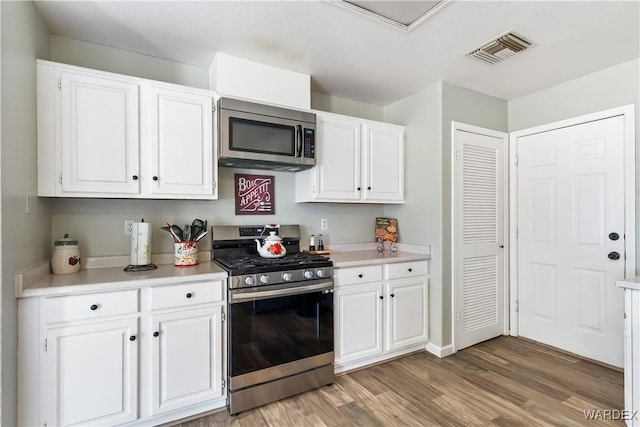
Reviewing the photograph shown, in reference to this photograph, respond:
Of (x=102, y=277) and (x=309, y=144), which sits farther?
(x=309, y=144)

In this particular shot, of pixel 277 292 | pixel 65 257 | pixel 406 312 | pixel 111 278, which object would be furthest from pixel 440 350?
pixel 65 257

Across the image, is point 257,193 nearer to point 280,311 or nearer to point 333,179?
point 333,179

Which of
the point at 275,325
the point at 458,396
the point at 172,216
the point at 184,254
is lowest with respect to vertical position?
the point at 458,396

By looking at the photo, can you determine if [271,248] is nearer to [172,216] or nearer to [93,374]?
[172,216]

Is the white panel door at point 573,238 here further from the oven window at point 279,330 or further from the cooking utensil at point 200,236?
the cooking utensil at point 200,236

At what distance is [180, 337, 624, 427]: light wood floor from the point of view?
1.95 metres

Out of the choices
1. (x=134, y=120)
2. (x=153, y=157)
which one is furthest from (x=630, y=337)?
(x=134, y=120)

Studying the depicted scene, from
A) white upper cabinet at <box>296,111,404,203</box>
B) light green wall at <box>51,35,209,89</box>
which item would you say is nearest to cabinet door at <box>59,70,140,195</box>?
light green wall at <box>51,35,209,89</box>

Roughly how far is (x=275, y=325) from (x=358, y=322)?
0.76m

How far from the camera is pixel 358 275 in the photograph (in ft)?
8.36

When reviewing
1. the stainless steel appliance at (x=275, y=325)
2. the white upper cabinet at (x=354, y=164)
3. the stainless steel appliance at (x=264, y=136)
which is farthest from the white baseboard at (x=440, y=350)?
the stainless steel appliance at (x=264, y=136)

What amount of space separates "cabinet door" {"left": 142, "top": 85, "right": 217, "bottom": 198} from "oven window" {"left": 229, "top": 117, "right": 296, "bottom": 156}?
0.59 ft

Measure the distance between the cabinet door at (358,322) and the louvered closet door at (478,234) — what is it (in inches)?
33.3

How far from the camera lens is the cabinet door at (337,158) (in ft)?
8.87
